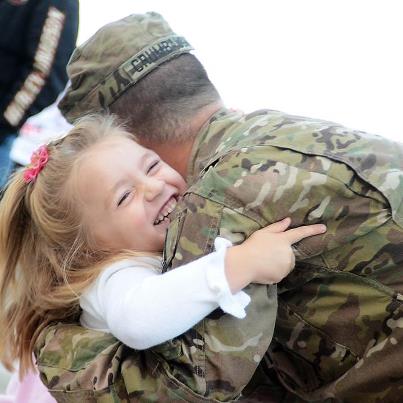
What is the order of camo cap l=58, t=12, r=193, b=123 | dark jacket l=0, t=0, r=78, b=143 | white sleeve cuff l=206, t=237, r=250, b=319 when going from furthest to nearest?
1. dark jacket l=0, t=0, r=78, b=143
2. camo cap l=58, t=12, r=193, b=123
3. white sleeve cuff l=206, t=237, r=250, b=319

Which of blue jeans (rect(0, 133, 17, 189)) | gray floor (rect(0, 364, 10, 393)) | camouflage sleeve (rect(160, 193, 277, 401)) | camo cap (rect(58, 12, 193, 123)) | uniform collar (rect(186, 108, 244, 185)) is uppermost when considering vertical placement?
camo cap (rect(58, 12, 193, 123))

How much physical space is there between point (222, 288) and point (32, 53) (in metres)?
0.92

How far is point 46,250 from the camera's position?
41.0 inches

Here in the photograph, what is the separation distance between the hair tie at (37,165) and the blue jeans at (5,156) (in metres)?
0.46

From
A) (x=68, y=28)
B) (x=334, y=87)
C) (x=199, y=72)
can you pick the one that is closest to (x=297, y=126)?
(x=199, y=72)

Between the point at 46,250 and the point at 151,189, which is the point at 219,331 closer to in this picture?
the point at 151,189

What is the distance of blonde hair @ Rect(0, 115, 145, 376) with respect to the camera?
0.99m

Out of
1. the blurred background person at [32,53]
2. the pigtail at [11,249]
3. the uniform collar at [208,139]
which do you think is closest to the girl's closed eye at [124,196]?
the uniform collar at [208,139]

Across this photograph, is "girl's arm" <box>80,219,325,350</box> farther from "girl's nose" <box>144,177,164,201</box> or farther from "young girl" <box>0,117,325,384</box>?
"girl's nose" <box>144,177,164,201</box>

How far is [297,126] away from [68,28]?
2.62 ft

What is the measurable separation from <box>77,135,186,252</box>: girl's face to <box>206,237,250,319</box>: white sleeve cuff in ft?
0.69

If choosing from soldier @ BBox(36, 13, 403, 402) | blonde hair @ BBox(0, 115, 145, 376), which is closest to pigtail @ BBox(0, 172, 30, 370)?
blonde hair @ BBox(0, 115, 145, 376)

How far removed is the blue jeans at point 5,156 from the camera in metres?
1.50

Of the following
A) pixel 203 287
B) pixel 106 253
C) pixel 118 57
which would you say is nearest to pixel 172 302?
pixel 203 287
